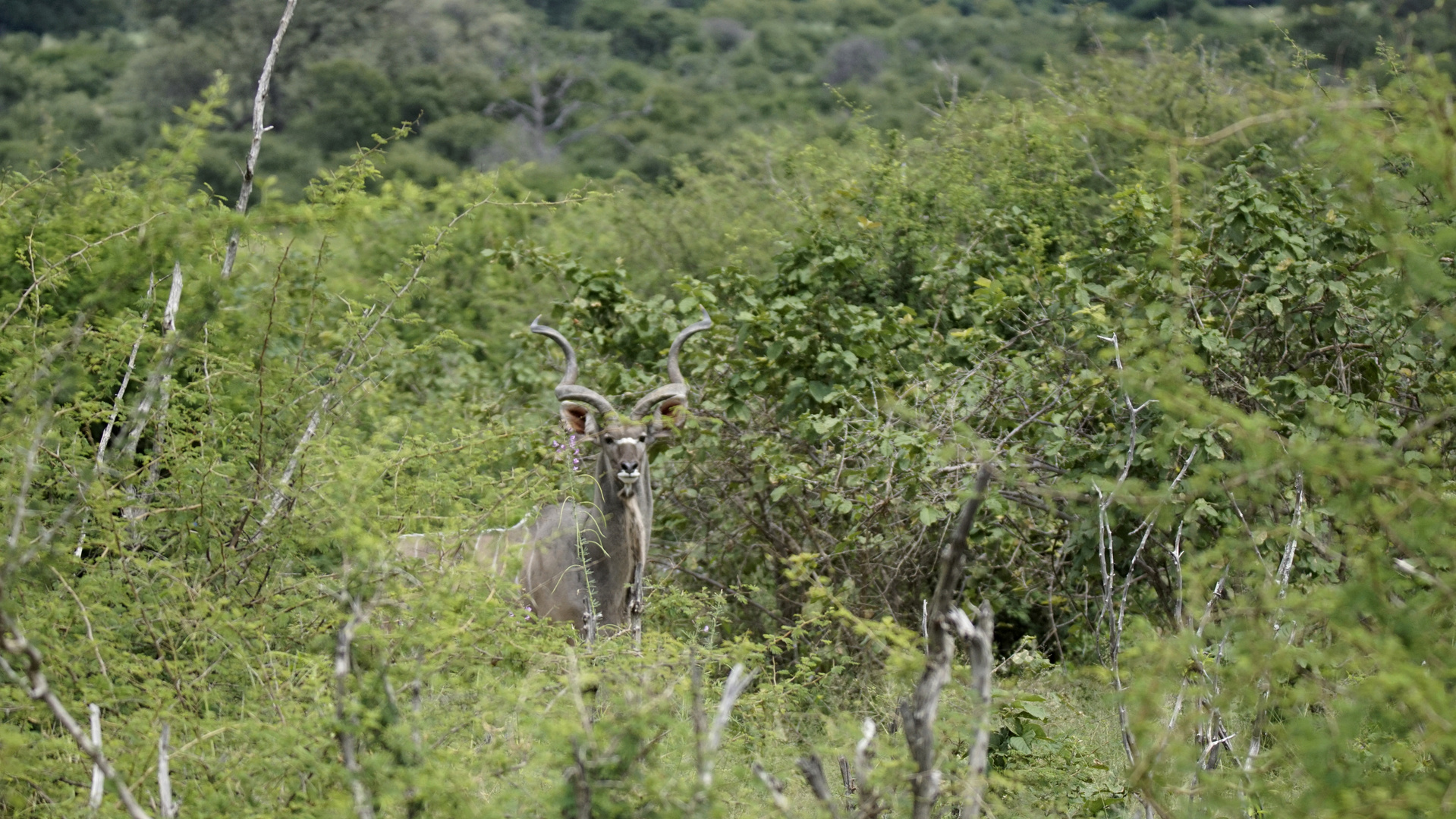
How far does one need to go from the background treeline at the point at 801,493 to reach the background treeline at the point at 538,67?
1220 cm

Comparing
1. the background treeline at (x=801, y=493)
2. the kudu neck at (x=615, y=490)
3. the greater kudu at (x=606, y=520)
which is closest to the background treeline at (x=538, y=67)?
the background treeline at (x=801, y=493)

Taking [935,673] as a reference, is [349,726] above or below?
below

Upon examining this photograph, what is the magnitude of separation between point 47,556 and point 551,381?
4700 millimetres

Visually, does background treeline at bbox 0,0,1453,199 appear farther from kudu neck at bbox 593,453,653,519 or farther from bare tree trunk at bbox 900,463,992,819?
bare tree trunk at bbox 900,463,992,819

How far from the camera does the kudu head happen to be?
262 inches

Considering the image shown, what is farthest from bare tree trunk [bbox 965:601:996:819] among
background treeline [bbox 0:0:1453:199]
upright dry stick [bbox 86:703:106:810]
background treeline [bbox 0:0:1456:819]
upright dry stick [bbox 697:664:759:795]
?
background treeline [bbox 0:0:1453:199]

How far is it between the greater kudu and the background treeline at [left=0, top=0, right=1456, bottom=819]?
0.72ft

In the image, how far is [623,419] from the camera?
22.5ft

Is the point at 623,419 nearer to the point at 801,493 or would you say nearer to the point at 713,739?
the point at 801,493

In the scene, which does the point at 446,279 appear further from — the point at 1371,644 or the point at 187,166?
the point at 1371,644

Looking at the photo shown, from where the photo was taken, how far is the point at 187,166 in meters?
5.21

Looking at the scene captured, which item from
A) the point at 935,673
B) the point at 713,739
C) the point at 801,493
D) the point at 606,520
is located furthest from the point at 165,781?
the point at 801,493

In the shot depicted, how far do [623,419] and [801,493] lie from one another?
3.50ft

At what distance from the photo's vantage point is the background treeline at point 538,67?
30.6 m
